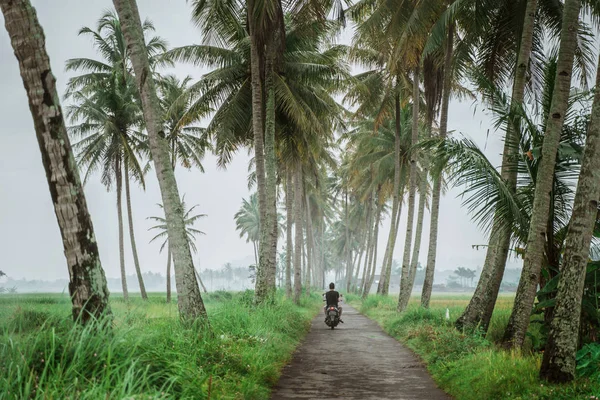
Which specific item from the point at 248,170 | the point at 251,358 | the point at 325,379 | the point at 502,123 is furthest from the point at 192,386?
the point at 248,170

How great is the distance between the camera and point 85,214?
5.32 metres

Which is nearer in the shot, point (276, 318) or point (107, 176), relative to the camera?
Result: point (276, 318)

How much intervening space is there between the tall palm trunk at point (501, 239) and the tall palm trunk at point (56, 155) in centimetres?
759

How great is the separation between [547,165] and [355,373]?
4.66 metres

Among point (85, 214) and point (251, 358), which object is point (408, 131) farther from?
point (85, 214)

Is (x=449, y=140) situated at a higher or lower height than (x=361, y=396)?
higher

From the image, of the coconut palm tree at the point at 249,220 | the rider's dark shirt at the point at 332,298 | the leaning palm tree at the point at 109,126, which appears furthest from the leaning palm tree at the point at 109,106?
the coconut palm tree at the point at 249,220

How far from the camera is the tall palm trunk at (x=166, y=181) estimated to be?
317 inches

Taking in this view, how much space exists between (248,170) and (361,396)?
2455 cm

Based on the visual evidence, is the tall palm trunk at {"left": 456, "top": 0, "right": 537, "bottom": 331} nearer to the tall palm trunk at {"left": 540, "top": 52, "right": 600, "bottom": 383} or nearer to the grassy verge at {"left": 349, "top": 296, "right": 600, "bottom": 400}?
the grassy verge at {"left": 349, "top": 296, "right": 600, "bottom": 400}

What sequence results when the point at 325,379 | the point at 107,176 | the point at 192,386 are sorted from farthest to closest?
the point at 107,176 → the point at 325,379 → the point at 192,386

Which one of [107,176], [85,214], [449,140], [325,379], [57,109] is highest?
[107,176]

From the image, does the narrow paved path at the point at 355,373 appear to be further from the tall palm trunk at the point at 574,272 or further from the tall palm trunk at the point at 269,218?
the tall palm trunk at the point at 269,218

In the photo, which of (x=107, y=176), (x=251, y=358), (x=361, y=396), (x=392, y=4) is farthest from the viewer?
(x=107, y=176)
